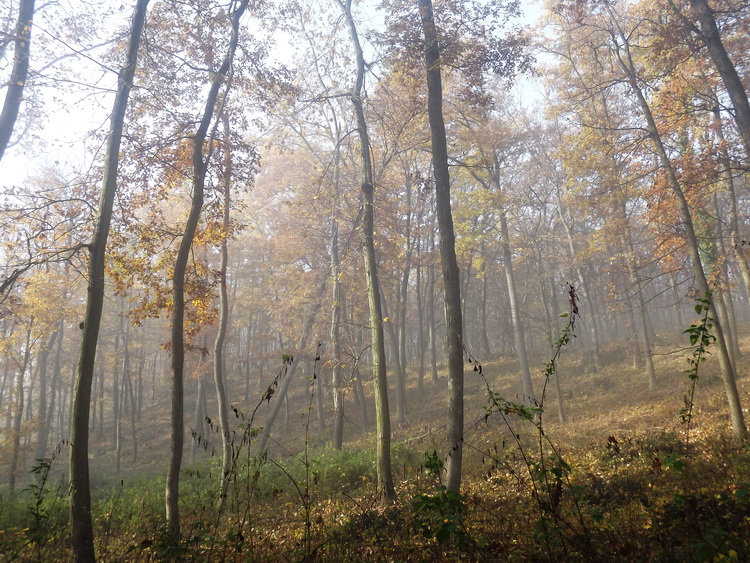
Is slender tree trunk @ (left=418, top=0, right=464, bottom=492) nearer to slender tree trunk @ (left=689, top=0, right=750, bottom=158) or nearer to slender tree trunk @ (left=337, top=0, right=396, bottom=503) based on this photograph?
slender tree trunk @ (left=337, top=0, right=396, bottom=503)

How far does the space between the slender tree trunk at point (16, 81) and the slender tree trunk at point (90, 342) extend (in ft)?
9.70

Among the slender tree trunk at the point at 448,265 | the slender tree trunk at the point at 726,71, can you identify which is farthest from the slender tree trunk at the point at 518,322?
the slender tree trunk at the point at 448,265

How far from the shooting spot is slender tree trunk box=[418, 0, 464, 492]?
739cm

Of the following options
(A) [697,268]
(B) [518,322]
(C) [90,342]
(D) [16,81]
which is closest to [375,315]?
(C) [90,342]

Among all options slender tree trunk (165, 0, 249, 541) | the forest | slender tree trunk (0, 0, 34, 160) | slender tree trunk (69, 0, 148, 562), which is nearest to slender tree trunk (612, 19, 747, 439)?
the forest

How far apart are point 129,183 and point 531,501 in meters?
10.7

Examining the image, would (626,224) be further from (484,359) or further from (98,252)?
(98,252)

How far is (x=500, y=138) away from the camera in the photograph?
1730 cm

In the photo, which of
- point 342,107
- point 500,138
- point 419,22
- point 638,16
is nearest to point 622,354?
point 500,138

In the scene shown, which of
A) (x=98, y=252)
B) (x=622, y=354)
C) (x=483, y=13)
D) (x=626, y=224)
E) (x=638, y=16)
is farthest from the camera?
(x=622, y=354)

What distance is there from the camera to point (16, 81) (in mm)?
9008

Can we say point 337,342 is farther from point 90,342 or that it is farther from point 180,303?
point 90,342

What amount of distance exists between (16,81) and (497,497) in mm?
13192

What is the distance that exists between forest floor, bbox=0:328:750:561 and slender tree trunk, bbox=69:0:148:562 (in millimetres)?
448
